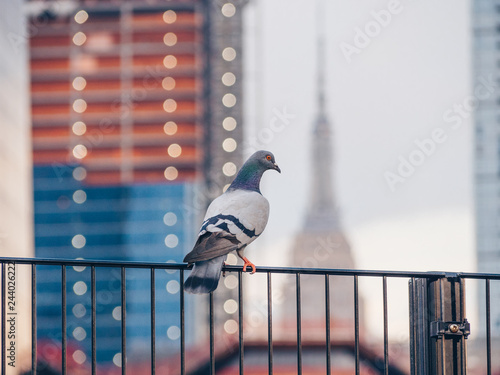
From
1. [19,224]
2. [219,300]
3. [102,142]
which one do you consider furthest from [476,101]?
[19,224]

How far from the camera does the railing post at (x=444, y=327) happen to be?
5570 millimetres

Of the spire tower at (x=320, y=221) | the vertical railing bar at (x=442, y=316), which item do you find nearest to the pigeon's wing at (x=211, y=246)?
the vertical railing bar at (x=442, y=316)

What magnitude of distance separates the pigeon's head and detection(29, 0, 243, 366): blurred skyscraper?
396 ft

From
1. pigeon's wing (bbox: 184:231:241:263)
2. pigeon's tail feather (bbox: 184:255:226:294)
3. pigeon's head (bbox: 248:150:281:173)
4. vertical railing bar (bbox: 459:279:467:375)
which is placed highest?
pigeon's head (bbox: 248:150:281:173)

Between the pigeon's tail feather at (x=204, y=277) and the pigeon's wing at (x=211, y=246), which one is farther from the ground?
the pigeon's wing at (x=211, y=246)

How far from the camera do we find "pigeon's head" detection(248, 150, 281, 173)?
22.7 feet

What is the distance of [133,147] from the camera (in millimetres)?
139000

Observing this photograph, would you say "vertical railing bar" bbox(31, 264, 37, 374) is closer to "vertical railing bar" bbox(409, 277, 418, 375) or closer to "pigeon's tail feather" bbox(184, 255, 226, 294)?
"pigeon's tail feather" bbox(184, 255, 226, 294)

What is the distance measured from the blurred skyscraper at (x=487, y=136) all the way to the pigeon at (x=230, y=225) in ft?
340

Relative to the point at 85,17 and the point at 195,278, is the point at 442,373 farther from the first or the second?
the point at 85,17

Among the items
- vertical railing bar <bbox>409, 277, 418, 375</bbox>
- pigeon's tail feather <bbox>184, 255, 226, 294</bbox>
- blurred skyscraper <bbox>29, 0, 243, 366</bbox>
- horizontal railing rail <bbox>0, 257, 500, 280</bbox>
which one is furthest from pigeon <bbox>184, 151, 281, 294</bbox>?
blurred skyscraper <bbox>29, 0, 243, 366</bbox>

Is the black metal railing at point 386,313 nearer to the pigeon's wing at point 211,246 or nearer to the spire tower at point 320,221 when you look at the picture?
the pigeon's wing at point 211,246

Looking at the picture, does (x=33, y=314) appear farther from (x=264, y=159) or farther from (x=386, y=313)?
(x=264, y=159)

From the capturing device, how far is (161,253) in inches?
5305
